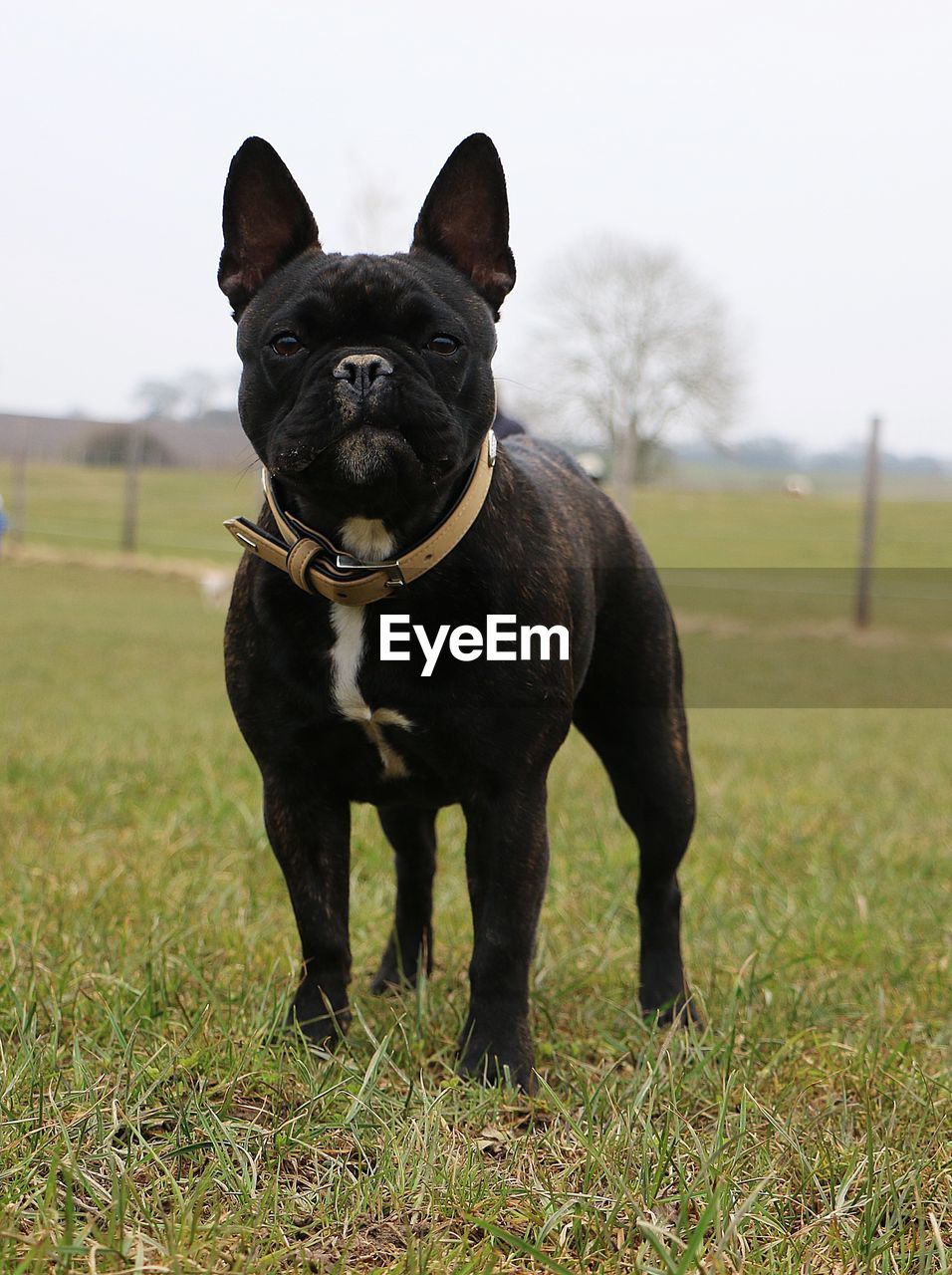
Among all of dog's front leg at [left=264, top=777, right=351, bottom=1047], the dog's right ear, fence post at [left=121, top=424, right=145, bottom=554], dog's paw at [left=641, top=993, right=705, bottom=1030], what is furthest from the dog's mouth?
fence post at [left=121, top=424, right=145, bottom=554]

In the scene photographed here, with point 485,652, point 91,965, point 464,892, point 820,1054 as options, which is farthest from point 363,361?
point 464,892

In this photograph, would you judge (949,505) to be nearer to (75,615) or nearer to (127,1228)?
(75,615)

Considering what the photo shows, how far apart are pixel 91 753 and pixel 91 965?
3293 mm

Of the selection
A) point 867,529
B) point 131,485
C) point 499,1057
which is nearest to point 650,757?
point 499,1057

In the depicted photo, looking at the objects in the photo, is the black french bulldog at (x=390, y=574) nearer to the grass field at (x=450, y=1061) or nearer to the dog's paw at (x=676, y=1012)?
the grass field at (x=450, y=1061)

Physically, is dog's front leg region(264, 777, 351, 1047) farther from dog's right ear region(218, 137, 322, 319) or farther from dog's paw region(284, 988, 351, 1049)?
dog's right ear region(218, 137, 322, 319)

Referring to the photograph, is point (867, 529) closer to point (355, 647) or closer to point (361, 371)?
point (355, 647)

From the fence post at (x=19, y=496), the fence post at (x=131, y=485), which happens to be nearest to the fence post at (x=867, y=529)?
the fence post at (x=131, y=485)

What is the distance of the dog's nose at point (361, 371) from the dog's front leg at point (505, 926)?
2.71 feet

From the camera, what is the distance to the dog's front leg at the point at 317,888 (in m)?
2.67

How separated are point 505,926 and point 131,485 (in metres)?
20.9

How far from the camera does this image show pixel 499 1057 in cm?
258

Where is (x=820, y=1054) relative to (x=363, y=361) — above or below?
below

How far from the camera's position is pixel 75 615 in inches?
568
